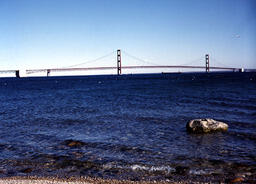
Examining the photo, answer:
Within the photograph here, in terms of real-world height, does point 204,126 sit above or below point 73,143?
above

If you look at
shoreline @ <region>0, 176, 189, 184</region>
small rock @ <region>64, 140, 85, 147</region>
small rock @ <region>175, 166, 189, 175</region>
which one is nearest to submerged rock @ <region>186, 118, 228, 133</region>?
small rock @ <region>175, 166, 189, 175</region>

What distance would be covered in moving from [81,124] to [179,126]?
4606mm

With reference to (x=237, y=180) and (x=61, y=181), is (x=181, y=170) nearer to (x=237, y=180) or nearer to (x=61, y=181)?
(x=237, y=180)

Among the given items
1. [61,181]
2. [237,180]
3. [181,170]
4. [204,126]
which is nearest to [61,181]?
[61,181]

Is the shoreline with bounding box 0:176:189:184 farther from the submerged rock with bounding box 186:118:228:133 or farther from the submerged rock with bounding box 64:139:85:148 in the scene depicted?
the submerged rock with bounding box 186:118:228:133

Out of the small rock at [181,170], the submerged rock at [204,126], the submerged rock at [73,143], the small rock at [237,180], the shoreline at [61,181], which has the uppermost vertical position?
the submerged rock at [204,126]

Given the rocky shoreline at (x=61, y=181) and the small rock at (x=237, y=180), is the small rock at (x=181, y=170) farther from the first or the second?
the small rock at (x=237, y=180)

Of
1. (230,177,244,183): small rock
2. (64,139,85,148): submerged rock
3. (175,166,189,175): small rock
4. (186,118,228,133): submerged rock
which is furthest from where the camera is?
(186,118,228,133): submerged rock

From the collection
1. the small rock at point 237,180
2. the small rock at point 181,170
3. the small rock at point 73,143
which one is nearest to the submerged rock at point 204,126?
the small rock at point 181,170

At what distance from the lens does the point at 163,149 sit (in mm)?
7219

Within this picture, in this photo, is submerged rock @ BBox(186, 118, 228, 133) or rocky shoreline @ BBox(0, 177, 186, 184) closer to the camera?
rocky shoreline @ BBox(0, 177, 186, 184)

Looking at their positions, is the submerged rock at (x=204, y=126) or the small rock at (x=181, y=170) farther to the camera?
the submerged rock at (x=204, y=126)

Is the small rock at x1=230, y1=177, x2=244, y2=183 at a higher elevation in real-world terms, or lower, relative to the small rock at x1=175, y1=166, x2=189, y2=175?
higher

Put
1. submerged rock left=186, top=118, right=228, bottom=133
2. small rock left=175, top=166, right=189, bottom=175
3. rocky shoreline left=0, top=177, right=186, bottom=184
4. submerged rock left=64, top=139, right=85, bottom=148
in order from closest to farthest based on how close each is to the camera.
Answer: rocky shoreline left=0, top=177, right=186, bottom=184, small rock left=175, top=166, right=189, bottom=175, submerged rock left=64, top=139, right=85, bottom=148, submerged rock left=186, top=118, right=228, bottom=133
